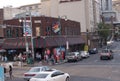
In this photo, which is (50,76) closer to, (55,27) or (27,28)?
(27,28)

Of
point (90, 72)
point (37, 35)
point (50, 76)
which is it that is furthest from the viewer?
point (37, 35)

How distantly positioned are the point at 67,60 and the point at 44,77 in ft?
130

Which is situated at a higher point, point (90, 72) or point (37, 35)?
point (37, 35)

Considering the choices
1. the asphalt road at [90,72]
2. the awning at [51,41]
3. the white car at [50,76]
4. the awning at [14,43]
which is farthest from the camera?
the awning at [14,43]

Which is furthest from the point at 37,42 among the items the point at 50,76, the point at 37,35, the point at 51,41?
the point at 50,76

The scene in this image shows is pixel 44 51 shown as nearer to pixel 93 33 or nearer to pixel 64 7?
pixel 64 7

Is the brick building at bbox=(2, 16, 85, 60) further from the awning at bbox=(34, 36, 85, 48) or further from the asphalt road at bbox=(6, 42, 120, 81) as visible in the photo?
the asphalt road at bbox=(6, 42, 120, 81)

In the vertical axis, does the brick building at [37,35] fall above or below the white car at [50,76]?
above

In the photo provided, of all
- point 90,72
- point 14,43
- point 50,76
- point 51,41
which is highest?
point 51,41

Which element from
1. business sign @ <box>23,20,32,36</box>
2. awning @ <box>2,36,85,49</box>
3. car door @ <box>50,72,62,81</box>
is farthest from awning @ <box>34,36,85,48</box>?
car door @ <box>50,72,62,81</box>

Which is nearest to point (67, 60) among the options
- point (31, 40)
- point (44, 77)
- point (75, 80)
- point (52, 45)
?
point (52, 45)

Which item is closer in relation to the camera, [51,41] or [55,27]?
[51,41]

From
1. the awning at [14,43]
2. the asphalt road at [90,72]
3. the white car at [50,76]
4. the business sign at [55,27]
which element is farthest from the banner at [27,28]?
the white car at [50,76]

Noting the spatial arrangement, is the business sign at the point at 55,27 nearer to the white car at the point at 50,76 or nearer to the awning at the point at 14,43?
the awning at the point at 14,43
